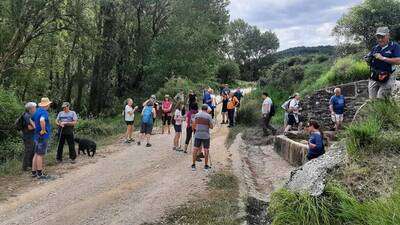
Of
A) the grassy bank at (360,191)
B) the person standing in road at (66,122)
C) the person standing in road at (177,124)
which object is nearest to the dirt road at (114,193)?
the person standing in road at (177,124)

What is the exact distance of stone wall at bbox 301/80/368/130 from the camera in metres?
18.3

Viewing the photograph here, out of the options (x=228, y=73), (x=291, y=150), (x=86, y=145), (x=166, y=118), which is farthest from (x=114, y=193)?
(x=228, y=73)

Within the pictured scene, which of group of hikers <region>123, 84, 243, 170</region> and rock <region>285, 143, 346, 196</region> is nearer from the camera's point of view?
rock <region>285, 143, 346, 196</region>

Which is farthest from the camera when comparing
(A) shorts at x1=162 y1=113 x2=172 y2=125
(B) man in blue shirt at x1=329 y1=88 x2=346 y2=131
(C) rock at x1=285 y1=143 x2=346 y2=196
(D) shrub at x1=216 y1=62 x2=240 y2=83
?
(D) shrub at x1=216 y1=62 x2=240 y2=83

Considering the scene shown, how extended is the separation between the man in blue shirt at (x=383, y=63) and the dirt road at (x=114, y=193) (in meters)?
4.03

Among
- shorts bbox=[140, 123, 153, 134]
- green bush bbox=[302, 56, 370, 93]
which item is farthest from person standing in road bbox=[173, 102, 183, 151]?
green bush bbox=[302, 56, 370, 93]

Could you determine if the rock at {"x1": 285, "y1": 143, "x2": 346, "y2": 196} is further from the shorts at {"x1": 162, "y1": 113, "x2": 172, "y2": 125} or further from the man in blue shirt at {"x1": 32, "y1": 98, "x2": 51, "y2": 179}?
the shorts at {"x1": 162, "y1": 113, "x2": 172, "y2": 125}

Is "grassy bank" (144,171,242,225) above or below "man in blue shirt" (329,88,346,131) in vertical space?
below

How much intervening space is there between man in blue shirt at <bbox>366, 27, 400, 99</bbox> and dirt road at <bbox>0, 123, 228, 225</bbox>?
4.03 m

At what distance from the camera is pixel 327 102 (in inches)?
782

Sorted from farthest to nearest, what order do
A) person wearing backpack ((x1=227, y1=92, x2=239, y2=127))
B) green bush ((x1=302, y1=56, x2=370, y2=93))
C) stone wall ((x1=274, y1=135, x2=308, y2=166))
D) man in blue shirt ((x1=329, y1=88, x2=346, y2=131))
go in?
green bush ((x1=302, y1=56, x2=370, y2=93)), person wearing backpack ((x1=227, y1=92, x2=239, y2=127)), man in blue shirt ((x1=329, y1=88, x2=346, y2=131)), stone wall ((x1=274, y1=135, x2=308, y2=166))

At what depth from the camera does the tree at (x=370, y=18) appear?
78.5ft

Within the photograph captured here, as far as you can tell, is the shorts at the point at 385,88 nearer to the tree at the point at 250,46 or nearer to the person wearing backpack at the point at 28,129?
the person wearing backpack at the point at 28,129

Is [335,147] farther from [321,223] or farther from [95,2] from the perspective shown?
[95,2]
